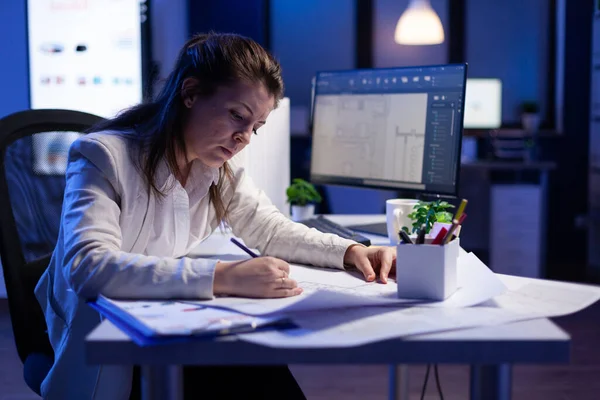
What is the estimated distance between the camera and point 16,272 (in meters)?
1.38

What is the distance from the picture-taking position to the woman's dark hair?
127 cm

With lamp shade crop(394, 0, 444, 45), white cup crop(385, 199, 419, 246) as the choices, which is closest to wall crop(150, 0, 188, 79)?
lamp shade crop(394, 0, 444, 45)

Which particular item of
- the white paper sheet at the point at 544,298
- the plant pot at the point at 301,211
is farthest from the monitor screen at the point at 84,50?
the white paper sheet at the point at 544,298

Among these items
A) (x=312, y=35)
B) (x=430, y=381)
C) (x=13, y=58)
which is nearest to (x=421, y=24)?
(x=312, y=35)

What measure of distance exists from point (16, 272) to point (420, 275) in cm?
80

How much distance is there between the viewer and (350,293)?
1.07m

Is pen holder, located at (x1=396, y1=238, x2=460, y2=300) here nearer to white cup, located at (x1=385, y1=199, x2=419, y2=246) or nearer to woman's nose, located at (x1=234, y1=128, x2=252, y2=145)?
woman's nose, located at (x1=234, y1=128, x2=252, y2=145)

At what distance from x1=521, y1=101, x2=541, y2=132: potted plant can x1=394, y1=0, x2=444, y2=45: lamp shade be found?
947mm

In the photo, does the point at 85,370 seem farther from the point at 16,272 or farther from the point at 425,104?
the point at 425,104

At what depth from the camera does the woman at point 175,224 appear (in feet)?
3.37

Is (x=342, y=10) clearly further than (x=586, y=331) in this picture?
Yes

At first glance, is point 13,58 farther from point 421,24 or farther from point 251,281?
point 251,281

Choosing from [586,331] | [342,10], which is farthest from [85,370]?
[342,10]

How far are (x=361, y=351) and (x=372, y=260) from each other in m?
0.48
